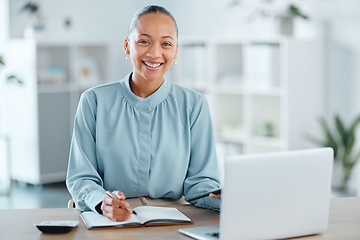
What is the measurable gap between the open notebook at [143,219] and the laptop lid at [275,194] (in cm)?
30

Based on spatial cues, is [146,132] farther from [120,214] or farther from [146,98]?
[120,214]

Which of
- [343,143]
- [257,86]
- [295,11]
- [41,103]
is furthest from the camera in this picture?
[41,103]

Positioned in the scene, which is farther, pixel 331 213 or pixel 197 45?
pixel 197 45

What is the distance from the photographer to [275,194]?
1654 millimetres

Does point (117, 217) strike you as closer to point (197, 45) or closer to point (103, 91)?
point (103, 91)

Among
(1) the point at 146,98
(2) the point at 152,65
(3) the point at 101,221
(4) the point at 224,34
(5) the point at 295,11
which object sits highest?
(5) the point at 295,11

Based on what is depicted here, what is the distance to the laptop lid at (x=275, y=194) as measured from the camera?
159 centimetres

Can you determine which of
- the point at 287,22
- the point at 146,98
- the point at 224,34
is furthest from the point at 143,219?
the point at 224,34

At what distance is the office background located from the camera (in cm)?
483

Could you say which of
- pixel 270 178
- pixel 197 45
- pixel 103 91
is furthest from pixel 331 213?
pixel 197 45

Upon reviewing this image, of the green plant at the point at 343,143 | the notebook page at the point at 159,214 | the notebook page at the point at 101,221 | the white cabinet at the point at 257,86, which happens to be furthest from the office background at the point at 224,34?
the notebook page at the point at 101,221

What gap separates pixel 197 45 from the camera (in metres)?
5.73

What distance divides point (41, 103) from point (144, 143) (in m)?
3.73

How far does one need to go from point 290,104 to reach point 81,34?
8.62 ft
